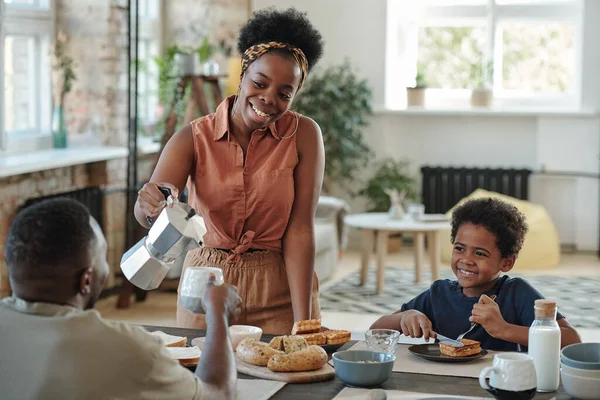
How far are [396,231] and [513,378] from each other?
4.50 m

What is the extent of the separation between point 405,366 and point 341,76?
5.73 m

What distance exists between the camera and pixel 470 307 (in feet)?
7.90

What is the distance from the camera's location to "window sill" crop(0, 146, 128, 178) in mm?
4772

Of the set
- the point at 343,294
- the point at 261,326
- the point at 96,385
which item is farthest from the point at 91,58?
the point at 96,385

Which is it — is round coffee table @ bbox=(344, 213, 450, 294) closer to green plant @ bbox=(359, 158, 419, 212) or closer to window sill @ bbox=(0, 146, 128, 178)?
green plant @ bbox=(359, 158, 419, 212)

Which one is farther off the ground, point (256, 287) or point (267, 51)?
point (267, 51)

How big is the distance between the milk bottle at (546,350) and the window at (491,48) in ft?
20.0

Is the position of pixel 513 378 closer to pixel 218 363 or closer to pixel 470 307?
pixel 218 363

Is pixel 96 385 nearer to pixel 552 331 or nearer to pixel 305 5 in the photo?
pixel 552 331

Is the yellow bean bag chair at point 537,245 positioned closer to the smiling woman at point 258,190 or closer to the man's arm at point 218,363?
the smiling woman at point 258,190

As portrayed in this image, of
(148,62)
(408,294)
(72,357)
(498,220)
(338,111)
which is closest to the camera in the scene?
(72,357)

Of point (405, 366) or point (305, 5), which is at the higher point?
point (305, 5)

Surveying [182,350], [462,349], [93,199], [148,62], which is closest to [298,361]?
[182,350]

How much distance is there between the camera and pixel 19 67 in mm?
5512
